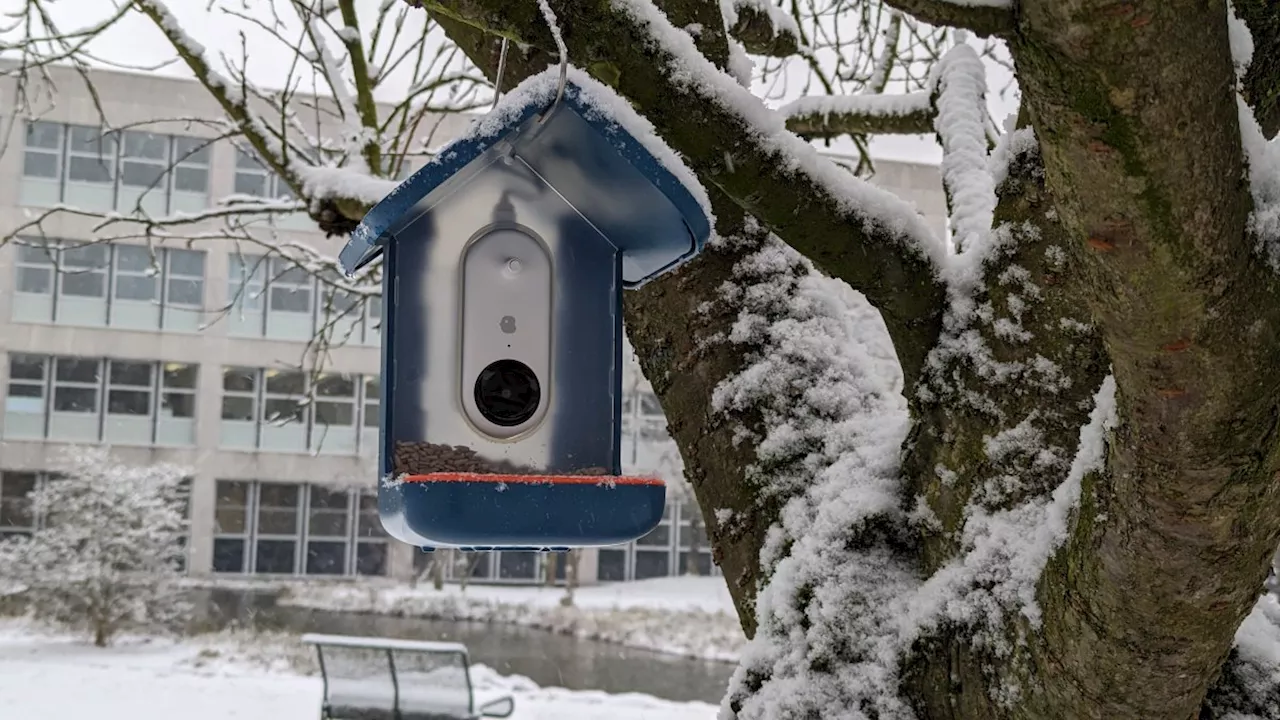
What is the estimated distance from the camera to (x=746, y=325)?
1.78 m

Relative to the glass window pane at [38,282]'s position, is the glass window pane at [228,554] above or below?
below

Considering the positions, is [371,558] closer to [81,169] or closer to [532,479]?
[81,169]

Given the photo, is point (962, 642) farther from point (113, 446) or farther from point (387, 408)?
point (113, 446)

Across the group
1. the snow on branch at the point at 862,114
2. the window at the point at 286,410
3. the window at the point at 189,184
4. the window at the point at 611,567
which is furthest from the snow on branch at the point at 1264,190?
the window at the point at 611,567

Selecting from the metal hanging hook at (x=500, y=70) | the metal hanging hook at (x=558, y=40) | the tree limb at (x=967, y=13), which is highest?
the metal hanging hook at (x=500, y=70)

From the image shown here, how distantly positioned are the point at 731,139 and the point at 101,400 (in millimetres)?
19921

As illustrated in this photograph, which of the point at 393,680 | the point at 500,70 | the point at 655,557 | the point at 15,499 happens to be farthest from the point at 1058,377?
the point at 15,499

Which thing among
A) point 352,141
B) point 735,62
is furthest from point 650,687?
point 735,62

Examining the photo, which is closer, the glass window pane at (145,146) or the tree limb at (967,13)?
the tree limb at (967,13)

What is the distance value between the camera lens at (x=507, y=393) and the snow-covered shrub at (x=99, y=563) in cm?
1217

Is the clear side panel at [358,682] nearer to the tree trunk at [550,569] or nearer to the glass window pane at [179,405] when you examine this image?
the tree trunk at [550,569]

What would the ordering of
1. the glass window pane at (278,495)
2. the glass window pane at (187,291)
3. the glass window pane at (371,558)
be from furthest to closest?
the glass window pane at (371,558) → the glass window pane at (278,495) → the glass window pane at (187,291)

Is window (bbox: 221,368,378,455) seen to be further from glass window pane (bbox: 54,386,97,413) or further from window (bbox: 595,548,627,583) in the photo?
window (bbox: 595,548,627,583)

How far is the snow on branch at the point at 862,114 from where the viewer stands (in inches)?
120
